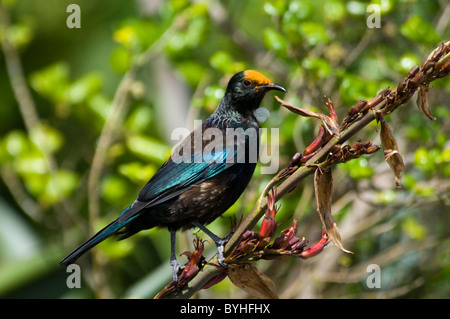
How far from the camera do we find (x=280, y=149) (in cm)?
354

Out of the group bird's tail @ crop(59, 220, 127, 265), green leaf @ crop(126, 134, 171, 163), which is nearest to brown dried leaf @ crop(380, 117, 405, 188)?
bird's tail @ crop(59, 220, 127, 265)

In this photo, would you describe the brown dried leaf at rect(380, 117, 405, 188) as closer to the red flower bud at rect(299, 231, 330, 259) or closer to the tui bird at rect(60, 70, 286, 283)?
the red flower bud at rect(299, 231, 330, 259)

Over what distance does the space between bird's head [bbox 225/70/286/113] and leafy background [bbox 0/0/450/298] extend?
1.71ft

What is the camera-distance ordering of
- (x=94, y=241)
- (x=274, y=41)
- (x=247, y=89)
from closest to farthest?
1. (x=94, y=241)
2. (x=247, y=89)
3. (x=274, y=41)

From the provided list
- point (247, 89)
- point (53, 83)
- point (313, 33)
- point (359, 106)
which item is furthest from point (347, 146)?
point (53, 83)

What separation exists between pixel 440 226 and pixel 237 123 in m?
2.29

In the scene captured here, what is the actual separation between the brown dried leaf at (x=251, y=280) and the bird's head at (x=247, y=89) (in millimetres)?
887

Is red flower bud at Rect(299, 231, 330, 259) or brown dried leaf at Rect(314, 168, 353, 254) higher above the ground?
brown dried leaf at Rect(314, 168, 353, 254)

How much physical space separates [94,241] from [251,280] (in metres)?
0.47

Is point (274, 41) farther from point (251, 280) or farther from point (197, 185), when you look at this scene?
point (251, 280)

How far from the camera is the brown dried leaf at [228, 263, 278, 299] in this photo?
155 centimetres

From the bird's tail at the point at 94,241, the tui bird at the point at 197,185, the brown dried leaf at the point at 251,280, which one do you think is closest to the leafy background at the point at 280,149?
the tui bird at the point at 197,185

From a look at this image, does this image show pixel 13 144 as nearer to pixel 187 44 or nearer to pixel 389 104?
pixel 187 44

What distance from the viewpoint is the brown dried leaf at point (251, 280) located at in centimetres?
155
